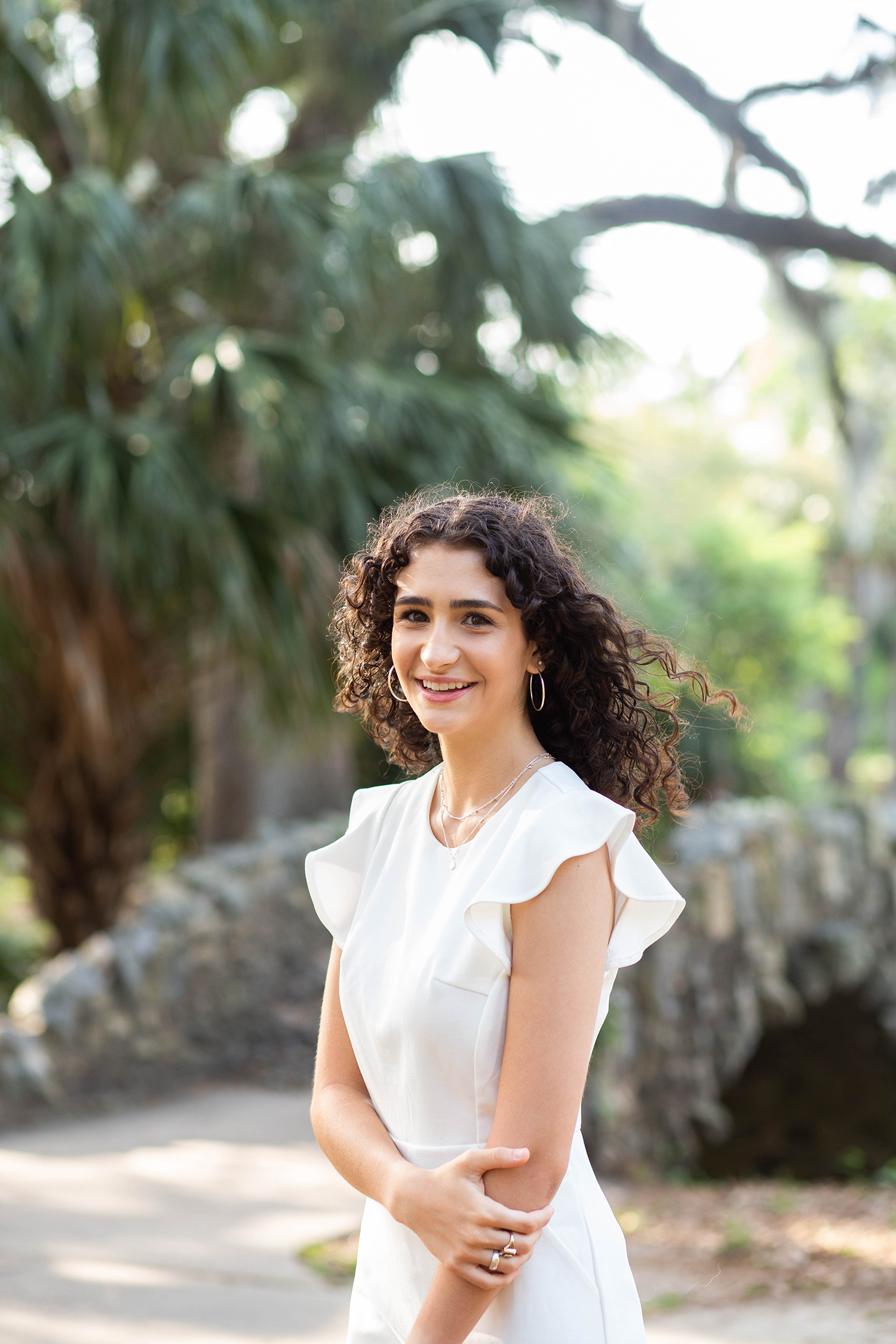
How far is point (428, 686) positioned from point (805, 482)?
77.1 feet

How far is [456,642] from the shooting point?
144cm

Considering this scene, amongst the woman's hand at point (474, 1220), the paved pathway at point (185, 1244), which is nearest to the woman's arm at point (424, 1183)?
the woman's hand at point (474, 1220)

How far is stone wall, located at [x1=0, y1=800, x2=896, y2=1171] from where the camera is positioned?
17.0ft

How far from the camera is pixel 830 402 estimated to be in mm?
10352

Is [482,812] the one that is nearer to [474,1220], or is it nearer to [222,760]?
[474,1220]

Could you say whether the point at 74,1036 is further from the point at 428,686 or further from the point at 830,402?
the point at 830,402

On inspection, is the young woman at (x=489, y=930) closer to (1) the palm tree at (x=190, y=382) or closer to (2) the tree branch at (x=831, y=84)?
(1) the palm tree at (x=190, y=382)

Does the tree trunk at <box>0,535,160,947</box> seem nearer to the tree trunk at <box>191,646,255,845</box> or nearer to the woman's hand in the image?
the tree trunk at <box>191,646,255,845</box>

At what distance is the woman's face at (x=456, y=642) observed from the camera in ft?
4.73

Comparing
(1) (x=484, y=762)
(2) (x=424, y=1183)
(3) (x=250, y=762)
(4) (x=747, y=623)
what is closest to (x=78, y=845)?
(3) (x=250, y=762)

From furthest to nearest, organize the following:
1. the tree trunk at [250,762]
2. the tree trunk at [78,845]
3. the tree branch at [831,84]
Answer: the tree branch at [831,84]
the tree trunk at [78,845]
the tree trunk at [250,762]

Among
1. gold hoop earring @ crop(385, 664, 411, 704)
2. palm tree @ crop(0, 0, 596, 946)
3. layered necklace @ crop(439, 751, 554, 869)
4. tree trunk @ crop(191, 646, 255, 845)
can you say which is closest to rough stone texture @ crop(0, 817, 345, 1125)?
tree trunk @ crop(191, 646, 255, 845)

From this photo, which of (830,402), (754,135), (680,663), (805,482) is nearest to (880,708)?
(805,482)

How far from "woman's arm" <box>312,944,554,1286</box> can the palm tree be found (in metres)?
3.53
